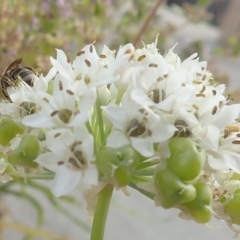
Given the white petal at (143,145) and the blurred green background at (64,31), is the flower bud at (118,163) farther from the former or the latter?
the blurred green background at (64,31)

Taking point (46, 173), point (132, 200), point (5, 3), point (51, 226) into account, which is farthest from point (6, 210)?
point (46, 173)

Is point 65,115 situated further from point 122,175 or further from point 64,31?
point 64,31

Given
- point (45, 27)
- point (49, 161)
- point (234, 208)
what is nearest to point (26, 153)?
point (49, 161)

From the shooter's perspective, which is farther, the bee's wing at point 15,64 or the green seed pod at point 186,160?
the bee's wing at point 15,64

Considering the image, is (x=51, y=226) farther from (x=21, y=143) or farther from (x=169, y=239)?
(x=21, y=143)

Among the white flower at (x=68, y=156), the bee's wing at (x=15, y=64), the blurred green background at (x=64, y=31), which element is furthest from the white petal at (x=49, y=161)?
the blurred green background at (x=64, y=31)

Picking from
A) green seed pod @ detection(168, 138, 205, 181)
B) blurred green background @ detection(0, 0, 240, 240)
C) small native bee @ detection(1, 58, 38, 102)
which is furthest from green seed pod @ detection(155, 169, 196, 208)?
blurred green background @ detection(0, 0, 240, 240)
